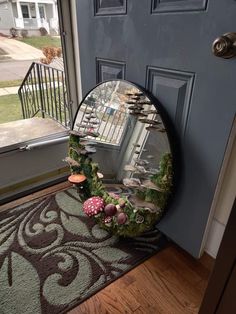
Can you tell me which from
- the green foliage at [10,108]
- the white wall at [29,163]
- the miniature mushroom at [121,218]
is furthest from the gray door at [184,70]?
the green foliage at [10,108]

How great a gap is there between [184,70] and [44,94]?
135 centimetres

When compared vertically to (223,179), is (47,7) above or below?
above

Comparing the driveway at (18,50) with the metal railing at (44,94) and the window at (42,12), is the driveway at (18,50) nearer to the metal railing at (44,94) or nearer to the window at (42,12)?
the metal railing at (44,94)

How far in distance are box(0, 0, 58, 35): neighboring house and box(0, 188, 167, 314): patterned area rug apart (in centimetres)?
106

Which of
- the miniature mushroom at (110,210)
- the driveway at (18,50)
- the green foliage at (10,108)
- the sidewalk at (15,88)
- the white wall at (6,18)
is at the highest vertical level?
the white wall at (6,18)

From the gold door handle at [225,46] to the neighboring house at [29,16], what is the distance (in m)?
1.07

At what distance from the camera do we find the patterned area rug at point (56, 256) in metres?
0.95

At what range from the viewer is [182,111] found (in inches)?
35.5

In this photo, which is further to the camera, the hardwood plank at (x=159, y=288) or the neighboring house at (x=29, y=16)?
the neighboring house at (x=29, y=16)

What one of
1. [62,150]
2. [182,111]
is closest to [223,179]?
[182,111]

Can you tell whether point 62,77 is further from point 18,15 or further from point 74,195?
point 74,195

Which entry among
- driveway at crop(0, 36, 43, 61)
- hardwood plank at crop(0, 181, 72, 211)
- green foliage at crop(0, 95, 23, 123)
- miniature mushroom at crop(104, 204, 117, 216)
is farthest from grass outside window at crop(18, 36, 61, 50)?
miniature mushroom at crop(104, 204, 117, 216)

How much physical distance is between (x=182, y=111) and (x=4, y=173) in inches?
45.4

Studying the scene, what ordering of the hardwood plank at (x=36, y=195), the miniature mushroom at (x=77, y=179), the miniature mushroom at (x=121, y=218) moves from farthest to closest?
the hardwood plank at (x=36, y=195), the miniature mushroom at (x=77, y=179), the miniature mushroom at (x=121, y=218)
